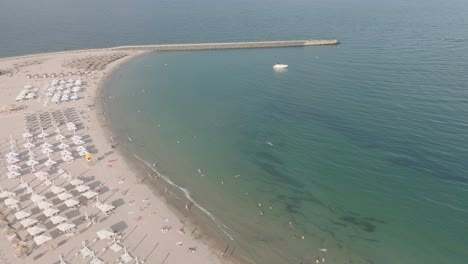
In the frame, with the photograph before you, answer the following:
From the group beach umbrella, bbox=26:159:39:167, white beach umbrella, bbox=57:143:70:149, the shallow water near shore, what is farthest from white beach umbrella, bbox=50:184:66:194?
the shallow water near shore

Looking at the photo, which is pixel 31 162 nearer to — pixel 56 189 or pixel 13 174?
pixel 13 174

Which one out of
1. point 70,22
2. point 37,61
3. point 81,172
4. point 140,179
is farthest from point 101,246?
point 70,22

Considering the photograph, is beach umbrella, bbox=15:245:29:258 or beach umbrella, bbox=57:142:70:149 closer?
beach umbrella, bbox=15:245:29:258

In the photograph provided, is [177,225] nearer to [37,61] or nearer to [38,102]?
[38,102]

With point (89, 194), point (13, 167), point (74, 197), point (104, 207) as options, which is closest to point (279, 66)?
point (89, 194)

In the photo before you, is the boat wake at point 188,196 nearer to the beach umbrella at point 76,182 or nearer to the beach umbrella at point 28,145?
the beach umbrella at point 76,182

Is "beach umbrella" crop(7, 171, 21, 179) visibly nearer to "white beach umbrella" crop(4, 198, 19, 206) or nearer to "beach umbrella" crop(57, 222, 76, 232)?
"white beach umbrella" crop(4, 198, 19, 206)
